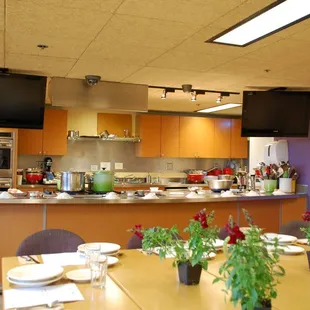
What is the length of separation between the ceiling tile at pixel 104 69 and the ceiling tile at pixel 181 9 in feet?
4.67

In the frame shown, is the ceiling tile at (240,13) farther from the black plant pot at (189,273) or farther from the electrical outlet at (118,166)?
the electrical outlet at (118,166)

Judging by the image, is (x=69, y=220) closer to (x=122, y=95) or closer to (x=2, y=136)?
(x=122, y=95)

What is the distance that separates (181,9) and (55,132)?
15.7ft

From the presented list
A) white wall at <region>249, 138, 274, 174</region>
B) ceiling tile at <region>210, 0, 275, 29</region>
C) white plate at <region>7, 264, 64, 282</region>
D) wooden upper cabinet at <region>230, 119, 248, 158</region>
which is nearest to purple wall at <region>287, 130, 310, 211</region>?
white wall at <region>249, 138, 274, 174</region>

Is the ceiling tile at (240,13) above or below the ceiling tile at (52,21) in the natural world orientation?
above

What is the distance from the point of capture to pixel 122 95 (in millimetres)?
5398

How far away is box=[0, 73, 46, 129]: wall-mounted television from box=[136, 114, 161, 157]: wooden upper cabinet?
3.26 meters

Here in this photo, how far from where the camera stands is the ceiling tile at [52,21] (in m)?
2.85

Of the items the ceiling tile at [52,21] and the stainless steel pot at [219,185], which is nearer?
the ceiling tile at [52,21]

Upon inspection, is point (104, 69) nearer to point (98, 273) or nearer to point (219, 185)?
point (219, 185)

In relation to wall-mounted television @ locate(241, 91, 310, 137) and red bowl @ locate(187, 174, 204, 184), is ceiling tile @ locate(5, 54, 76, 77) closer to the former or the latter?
wall-mounted television @ locate(241, 91, 310, 137)

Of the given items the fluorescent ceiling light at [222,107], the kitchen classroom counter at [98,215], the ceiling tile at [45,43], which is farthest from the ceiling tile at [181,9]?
the fluorescent ceiling light at [222,107]

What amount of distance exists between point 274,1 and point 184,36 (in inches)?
35.3

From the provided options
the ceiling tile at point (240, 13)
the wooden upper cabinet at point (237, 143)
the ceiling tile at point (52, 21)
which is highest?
the ceiling tile at point (240, 13)
